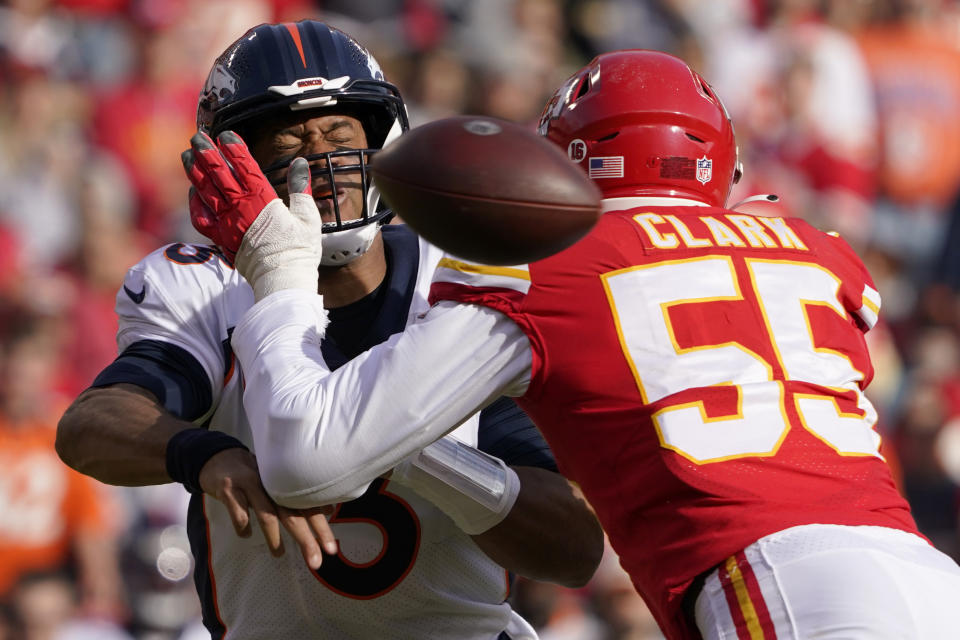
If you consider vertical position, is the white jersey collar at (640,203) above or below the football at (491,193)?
below

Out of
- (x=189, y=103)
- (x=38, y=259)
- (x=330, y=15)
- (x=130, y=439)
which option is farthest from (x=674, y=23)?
(x=130, y=439)

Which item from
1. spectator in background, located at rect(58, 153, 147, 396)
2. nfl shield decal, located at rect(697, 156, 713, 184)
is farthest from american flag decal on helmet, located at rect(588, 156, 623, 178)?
spectator in background, located at rect(58, 153, 147, 396)

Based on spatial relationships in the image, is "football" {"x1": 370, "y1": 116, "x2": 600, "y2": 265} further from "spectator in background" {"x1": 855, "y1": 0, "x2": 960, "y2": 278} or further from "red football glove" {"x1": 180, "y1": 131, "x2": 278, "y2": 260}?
"spectator in background" {"x1": 855, "y1": 0, "x2": 960, "y2": 278}

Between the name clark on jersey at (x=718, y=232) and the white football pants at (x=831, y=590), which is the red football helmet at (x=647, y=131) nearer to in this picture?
the name clark on jersey at (x=718, y=232)

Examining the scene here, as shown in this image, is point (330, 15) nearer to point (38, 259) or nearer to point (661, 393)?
point (38, 259)

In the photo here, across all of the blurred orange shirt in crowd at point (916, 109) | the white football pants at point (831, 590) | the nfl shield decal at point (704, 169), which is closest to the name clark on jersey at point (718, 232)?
the nfl shield decal at point (704, 169)

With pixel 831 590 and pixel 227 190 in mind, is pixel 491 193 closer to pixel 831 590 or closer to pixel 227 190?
pixel 227 190

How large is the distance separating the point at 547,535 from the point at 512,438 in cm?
26

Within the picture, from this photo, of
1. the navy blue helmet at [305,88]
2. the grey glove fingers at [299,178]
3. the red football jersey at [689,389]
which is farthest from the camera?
the navy blue helmet at [305,88]

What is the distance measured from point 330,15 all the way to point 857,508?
17.1ft

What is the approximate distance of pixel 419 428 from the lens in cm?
187

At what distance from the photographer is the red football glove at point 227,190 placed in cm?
218

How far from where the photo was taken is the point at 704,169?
7.30ft

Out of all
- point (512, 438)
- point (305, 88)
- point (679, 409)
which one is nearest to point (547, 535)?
point (512, 438)
